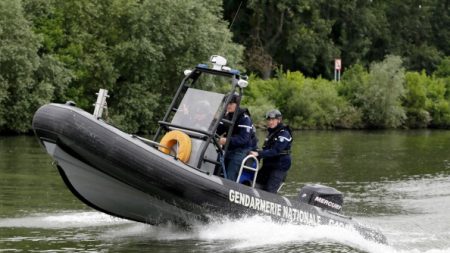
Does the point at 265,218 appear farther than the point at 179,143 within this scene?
Yes

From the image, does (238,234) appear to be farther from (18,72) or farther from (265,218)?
(18,72)

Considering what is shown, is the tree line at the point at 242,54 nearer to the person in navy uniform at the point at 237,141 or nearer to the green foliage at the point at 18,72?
the green foliage at the point at 18,72

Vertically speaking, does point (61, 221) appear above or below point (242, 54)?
below

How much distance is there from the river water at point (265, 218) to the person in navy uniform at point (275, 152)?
916mm

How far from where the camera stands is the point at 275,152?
43.8ft

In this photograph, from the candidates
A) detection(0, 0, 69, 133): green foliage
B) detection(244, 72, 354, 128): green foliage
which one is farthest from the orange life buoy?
detection(244, 72, 354, 128): green foliage

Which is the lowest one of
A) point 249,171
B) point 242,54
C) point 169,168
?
point 249,171

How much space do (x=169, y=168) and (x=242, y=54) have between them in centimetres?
3479

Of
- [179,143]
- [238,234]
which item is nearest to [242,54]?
[179,143]

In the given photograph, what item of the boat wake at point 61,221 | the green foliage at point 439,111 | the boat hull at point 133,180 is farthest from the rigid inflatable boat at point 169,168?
the green foliage at point 439,111

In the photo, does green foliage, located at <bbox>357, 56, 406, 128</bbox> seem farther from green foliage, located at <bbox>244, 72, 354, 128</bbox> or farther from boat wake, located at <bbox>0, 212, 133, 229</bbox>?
boat wake, located at <bbox>0, 212, 133, 229</bbox>

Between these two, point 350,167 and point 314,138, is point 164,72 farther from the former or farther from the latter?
point 350,167

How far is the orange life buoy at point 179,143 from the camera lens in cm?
1240

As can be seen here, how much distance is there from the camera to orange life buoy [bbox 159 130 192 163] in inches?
488
